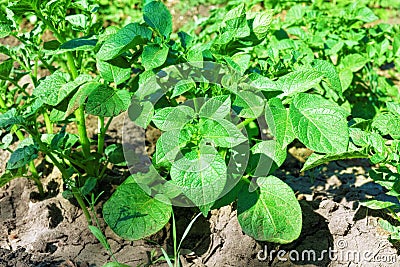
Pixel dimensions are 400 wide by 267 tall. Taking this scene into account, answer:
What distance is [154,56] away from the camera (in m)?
1.77

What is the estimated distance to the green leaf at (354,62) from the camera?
8.01ft

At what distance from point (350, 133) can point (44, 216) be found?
112 centimetres

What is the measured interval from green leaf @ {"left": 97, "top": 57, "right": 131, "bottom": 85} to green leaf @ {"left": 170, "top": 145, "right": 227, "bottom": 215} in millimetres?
379

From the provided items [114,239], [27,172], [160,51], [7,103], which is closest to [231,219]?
[114,239]

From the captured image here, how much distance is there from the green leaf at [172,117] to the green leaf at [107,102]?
137mm

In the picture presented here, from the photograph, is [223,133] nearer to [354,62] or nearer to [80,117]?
[80,117]

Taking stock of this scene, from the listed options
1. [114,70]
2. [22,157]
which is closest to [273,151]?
[114,70]

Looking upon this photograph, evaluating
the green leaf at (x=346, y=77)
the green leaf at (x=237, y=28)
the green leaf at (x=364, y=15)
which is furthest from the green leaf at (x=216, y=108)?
the green leaf at (x=364, y=15)

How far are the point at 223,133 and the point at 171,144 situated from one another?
157mm

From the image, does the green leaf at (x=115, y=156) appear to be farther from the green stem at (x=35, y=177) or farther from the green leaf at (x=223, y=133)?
the green leaf at (x=223, y=133)

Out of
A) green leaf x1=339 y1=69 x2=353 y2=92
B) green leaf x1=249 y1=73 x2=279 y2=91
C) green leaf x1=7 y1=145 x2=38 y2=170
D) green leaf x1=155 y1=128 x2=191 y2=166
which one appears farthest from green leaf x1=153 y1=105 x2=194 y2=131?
green leaf x1=339 y1=69 x2=353 y2=92

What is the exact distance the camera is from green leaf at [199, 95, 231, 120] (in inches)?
67.2

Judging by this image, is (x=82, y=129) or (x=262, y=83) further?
(x=82, y=129)

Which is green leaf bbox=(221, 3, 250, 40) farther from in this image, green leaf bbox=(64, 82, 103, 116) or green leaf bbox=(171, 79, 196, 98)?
green leaf bbox=(64, 82, 103, 116)
